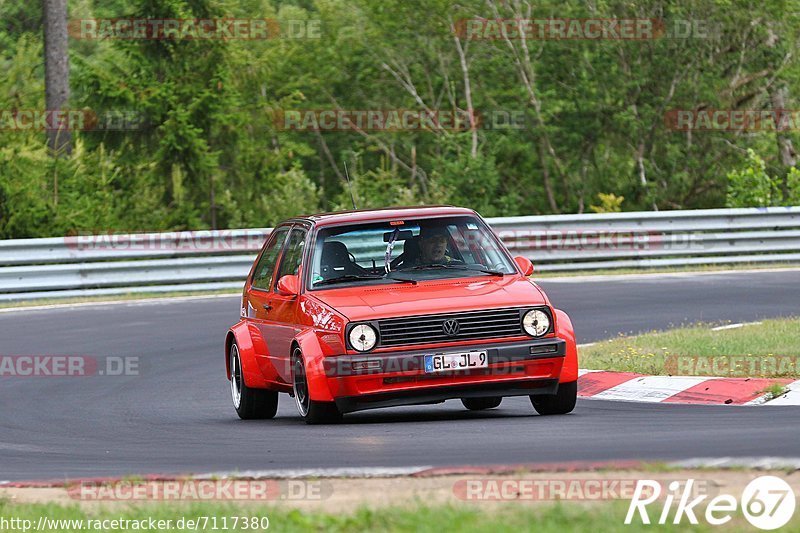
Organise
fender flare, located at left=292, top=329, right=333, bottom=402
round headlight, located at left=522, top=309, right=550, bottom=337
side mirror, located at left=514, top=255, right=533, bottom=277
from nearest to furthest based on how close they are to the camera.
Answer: fender flare, located at left=292, top=329, right=333, bottom=402
round headlight, located at left=522, top=309, right=550, bottom=337
side mirror, located at left=514, top=255, right=533, bottom=277

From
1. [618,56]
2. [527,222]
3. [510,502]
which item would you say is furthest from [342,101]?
[510,502]

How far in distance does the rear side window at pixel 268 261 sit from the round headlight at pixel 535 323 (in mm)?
2590

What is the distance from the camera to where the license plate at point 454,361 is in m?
9.98

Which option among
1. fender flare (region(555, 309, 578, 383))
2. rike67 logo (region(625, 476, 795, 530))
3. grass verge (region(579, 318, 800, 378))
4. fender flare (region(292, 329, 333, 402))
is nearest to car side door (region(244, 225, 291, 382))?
fender flare (region(292, 329, 333, 402))

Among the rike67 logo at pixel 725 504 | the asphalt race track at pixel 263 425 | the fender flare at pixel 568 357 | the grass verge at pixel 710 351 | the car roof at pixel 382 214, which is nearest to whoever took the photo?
the rike67 logo at pixel 725 504

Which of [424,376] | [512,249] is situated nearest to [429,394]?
[424,376]

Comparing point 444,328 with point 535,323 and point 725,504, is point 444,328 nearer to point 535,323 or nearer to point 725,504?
point 535,323

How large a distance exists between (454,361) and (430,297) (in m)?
0.54

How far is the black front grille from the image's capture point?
10.0 meters

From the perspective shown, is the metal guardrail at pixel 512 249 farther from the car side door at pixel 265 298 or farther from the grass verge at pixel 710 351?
the car side door at pixel 265 298

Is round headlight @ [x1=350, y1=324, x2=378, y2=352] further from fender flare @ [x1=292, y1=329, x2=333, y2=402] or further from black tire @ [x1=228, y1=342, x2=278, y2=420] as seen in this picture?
black tire @ [x1=228, y1=342, x2=278, y2=420]

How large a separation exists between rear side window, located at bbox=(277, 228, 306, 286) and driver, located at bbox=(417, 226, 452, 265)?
91cm

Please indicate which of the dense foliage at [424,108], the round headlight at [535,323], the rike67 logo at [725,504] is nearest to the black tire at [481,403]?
the round headlight at [535,323]

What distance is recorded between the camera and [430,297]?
10.3 m
